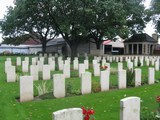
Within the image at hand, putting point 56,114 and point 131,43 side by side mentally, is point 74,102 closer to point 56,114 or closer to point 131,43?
point 56,114

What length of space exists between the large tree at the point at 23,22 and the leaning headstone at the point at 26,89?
63.1 feet

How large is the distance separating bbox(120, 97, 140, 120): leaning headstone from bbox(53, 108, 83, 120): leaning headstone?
3.93 feet

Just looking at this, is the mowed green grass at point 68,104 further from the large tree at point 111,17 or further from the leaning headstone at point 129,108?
the large tree at point 111,17

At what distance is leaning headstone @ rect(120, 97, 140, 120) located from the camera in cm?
571

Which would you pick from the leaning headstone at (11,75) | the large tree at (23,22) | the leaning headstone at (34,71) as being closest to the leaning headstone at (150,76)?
the leaning headstone at (34,71)

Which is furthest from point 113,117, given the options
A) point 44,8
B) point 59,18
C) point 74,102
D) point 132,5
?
point 132,5

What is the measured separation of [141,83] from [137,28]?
2792 centimetres

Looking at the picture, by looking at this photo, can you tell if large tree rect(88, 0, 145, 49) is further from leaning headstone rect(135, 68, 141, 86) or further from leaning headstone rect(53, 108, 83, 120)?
leaning headstone rect(53, 108, 83, 120)

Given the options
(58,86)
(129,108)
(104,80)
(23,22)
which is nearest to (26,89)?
(58,86)

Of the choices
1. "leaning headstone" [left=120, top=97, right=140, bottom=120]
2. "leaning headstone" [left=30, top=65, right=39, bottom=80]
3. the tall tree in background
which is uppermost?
the tall tree in background

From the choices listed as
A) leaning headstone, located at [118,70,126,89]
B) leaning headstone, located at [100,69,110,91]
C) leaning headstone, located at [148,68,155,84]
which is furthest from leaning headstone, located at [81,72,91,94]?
leaning headstone, located at [148,68,155,84]

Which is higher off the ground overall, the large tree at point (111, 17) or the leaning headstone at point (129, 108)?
the large tree at point (111, 17)

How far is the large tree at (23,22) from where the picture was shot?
1131 inches

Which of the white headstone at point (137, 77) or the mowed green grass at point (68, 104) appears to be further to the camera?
the white headstone at point (137, 77)
